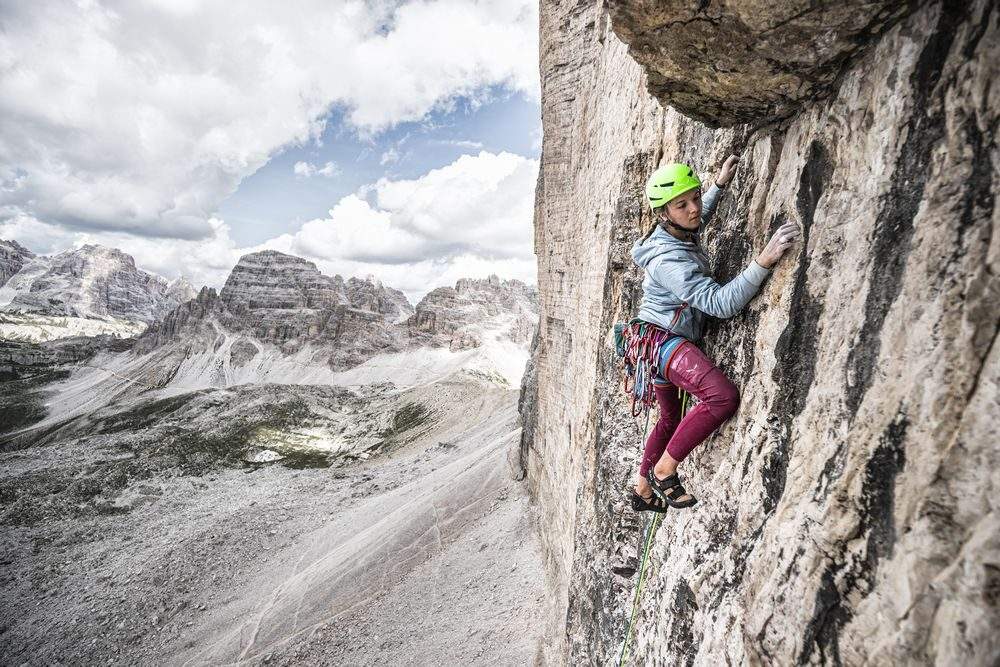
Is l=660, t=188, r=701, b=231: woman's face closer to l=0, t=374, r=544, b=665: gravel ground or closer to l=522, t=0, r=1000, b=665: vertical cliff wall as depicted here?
l=522, t=0, r=1000, b=665: vertical cliff wall

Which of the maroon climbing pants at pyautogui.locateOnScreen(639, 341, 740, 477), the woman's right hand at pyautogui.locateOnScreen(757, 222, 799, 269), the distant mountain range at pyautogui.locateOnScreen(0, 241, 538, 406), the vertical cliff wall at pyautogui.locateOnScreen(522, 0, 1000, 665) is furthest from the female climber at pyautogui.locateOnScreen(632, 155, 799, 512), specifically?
the distant mountain range at pyautogui.locateOnScreen(0, 241, 538, 406)

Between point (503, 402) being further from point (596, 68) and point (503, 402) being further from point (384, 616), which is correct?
point (596, 68)

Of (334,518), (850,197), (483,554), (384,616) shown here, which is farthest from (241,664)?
(850,197)

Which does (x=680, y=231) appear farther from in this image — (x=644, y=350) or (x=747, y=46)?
(x=747, y=46)

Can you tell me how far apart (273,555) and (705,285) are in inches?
1388

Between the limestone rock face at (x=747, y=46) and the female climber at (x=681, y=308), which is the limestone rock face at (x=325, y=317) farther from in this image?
the limestone rock face at (x=747, y=46)

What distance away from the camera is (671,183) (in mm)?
5070

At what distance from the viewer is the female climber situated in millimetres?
4809

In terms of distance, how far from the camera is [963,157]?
107 inches

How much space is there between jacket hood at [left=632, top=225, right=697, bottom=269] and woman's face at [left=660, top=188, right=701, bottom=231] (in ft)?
0.62

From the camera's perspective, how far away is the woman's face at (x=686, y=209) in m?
5.07

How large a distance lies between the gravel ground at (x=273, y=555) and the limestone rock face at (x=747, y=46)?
16144mm

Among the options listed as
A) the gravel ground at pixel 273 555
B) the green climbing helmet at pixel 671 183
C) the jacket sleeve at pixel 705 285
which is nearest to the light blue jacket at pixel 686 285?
the jacket sleeve at pixel 705 285

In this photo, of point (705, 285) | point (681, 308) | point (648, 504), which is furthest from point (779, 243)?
point (648, 504)
